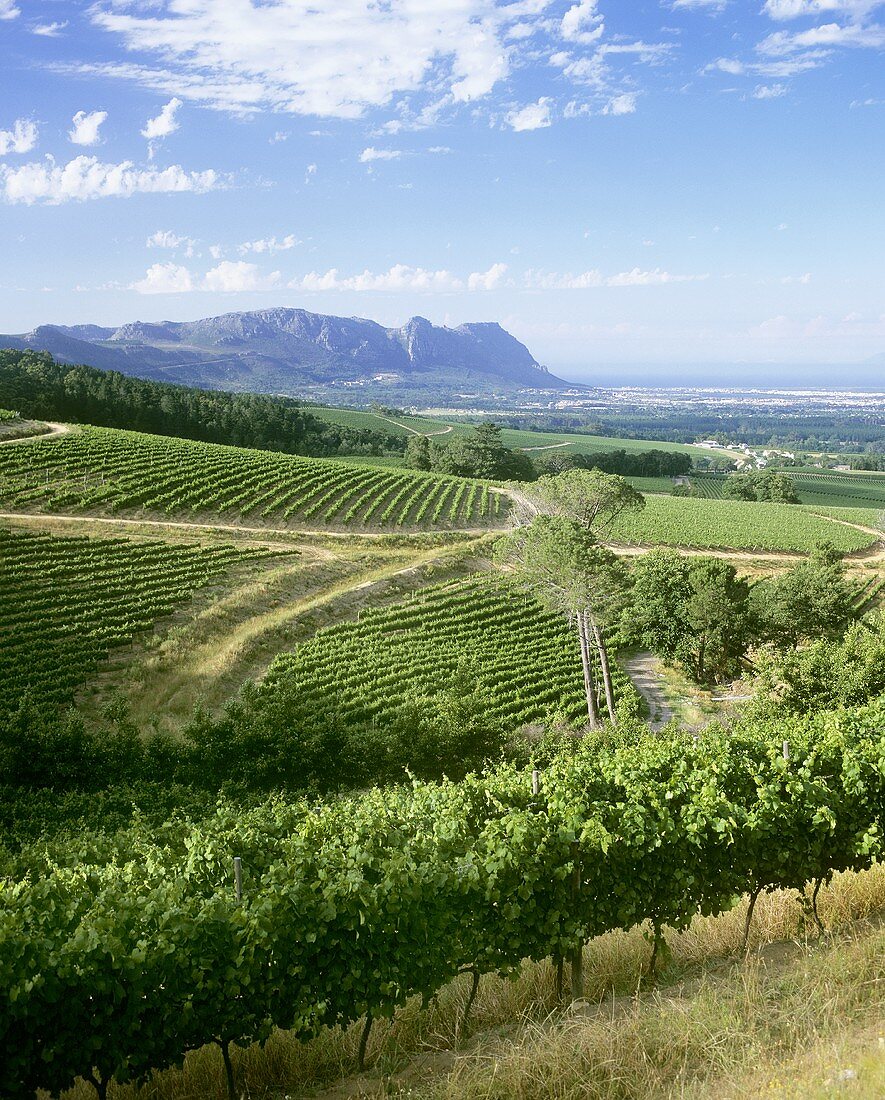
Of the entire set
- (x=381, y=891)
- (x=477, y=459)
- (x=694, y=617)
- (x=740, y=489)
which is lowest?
(x=694, y=617)

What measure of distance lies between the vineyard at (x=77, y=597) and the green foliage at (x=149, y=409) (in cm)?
4722

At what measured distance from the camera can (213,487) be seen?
59750mm

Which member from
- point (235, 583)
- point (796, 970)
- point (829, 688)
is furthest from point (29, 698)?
point (829, 688)

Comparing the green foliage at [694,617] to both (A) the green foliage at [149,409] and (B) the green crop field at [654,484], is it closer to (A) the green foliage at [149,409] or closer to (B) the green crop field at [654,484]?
(A) the green foliage at [149,409]

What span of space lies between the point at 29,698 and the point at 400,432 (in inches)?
6460

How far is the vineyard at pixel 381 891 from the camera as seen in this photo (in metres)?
7.51

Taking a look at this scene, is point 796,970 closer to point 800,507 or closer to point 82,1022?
point 82,1022

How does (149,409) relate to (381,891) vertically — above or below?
above

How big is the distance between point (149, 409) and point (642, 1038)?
10229 cm

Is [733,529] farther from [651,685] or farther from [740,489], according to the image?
[740,489]

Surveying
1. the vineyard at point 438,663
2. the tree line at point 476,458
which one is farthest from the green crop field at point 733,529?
the vineyard at point 438,663

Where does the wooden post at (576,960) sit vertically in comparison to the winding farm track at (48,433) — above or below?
below

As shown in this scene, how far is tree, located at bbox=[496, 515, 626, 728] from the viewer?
35156mm

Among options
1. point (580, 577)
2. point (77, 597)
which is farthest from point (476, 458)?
point (77, 597)
